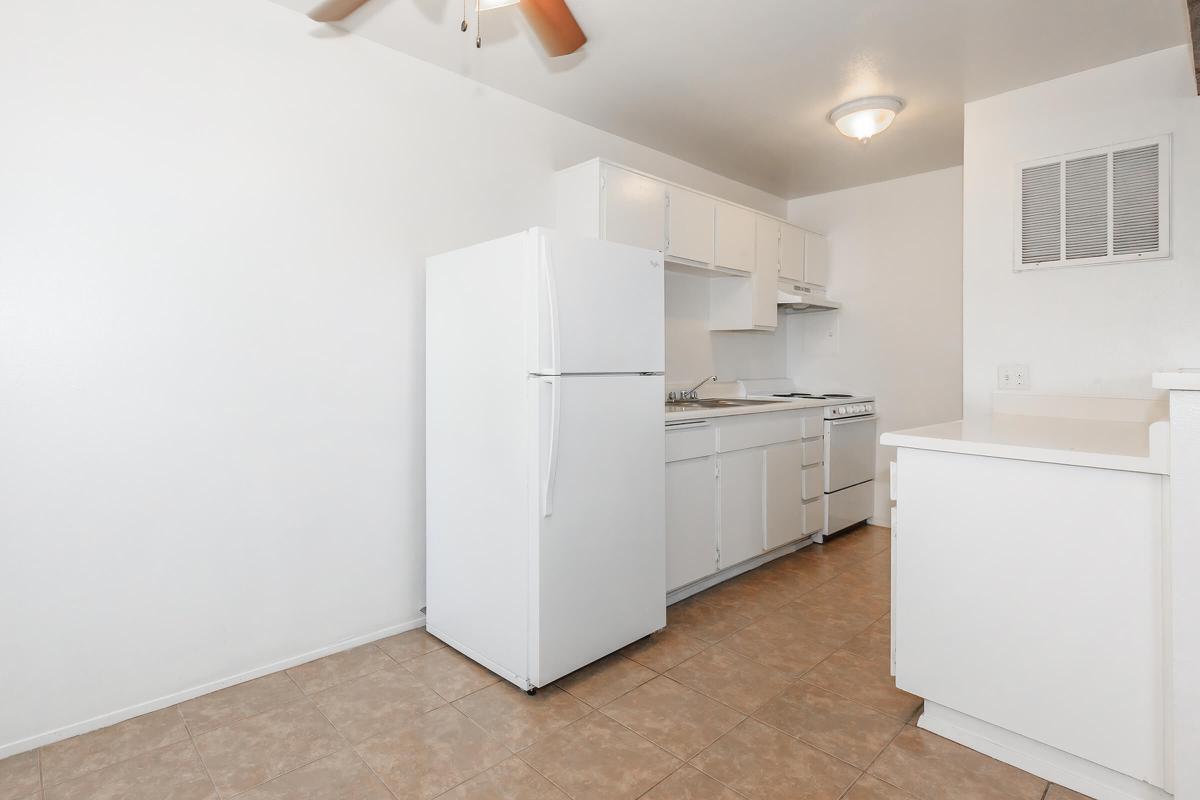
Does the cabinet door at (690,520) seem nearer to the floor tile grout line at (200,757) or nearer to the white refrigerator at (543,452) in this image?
the white refrigerator at (543,452)

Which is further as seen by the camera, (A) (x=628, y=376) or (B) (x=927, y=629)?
(A) (x=628, y=376)

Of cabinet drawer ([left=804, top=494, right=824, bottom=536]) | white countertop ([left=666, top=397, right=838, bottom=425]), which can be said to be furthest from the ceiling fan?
cabinet drawer ([left=804, top=494, right=824, bottom=536])

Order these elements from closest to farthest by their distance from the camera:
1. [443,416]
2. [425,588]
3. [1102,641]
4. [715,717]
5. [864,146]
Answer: [1102,641], [715,717], [443,416], [425,588], [864,146]

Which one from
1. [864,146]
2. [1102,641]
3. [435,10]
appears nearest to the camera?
[1102,641]

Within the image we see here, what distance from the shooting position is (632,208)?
10.4ft

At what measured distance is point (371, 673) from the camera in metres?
2.38

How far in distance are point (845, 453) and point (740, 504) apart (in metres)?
1.22

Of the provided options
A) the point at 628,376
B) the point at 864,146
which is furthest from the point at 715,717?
the point at 864,146

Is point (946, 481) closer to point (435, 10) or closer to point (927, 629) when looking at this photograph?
point (927, 629)

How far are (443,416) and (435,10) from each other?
1.55 metres

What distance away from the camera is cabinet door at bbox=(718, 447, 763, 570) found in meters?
3.25

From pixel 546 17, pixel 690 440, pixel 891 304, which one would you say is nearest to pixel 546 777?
pixel 690 440

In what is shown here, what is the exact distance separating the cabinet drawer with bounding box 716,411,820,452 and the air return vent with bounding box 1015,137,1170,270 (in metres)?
1.37

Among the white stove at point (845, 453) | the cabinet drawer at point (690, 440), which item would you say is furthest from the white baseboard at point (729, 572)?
the cabinet drawer at point (690, 440)
